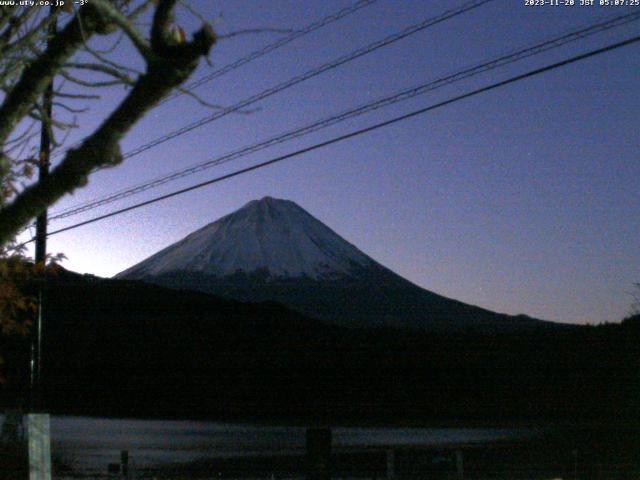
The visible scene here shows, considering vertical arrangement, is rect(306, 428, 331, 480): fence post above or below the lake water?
above

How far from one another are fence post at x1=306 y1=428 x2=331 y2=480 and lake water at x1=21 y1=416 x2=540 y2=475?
10.7m

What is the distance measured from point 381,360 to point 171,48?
36190mm

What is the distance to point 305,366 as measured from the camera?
41.1 metres

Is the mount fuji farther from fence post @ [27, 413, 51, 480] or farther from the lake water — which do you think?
fence post @ [27, 413, 51, 480]

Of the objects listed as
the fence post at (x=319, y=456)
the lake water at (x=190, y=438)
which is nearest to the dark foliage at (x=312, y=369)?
the lake water at (x=190, y=438)

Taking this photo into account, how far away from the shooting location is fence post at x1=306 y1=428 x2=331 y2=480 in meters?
8.14

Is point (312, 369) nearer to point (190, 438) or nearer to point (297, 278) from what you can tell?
point (190, 438)

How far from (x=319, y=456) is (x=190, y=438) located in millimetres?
24621

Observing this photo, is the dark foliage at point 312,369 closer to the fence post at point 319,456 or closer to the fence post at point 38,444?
the fence post at point 319,456

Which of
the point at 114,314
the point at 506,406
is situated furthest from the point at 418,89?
the point at 114,314

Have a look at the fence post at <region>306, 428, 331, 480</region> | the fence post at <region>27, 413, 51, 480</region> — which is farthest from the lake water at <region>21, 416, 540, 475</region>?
the fence post at <region>27, 413, 51, 480</region>

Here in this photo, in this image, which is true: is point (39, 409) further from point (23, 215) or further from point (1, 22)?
point (23, 215)

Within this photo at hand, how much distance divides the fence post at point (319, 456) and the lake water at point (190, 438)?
1069 centimetres

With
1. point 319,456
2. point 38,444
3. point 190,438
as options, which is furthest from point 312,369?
point 38,444
